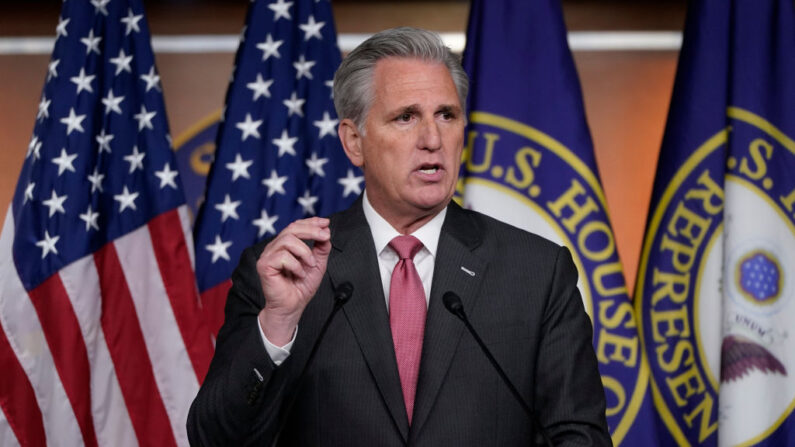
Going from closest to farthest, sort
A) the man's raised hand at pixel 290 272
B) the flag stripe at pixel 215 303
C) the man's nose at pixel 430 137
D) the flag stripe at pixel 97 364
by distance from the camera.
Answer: the man's raised hand at pixel 290 272 → the man's nose at pixel 430 137 → the flag stripe at pixel 97 364 → the flag stripe at pixel 215 303

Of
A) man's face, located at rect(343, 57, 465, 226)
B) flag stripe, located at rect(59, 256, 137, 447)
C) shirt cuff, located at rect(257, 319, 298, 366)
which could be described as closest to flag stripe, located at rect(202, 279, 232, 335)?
flag stripe, located at rect(59, 256, 137, 447)

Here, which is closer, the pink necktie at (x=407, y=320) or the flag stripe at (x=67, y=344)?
the pink necktie at (x=407, y=320)

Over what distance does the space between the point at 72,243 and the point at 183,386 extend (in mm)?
618

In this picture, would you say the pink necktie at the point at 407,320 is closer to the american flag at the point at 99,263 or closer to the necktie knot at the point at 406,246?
the necktie knot at the point at 406,246

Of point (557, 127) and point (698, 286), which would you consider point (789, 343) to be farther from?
point (557, 127)

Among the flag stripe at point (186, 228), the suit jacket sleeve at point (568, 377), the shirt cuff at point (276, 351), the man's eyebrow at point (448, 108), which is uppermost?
the man's eyebrow at point (448, 108)

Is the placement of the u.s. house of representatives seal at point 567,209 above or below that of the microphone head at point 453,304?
below

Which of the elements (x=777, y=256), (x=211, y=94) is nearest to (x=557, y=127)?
(x=777, y=256)

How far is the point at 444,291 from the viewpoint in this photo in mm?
1768

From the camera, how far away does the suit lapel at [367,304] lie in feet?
5.42

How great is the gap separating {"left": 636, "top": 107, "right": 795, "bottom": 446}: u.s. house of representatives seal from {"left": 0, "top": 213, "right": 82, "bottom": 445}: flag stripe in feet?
6.59

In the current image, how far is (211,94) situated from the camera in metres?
3.74

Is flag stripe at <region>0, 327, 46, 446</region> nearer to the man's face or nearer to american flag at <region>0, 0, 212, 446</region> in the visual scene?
american flag at <region>0, 0, 212, 446</region>

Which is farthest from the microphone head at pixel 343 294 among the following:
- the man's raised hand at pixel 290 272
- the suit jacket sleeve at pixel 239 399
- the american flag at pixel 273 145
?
the american flag at pixel 273 145
